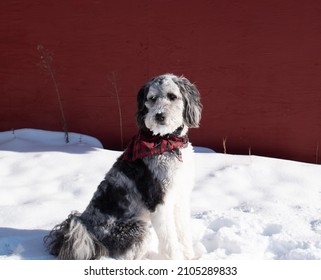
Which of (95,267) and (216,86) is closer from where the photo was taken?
(95,267)

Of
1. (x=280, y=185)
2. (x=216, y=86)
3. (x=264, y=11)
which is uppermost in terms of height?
(x=264, y=11)

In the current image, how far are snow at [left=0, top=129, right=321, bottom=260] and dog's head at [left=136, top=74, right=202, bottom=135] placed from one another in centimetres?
109

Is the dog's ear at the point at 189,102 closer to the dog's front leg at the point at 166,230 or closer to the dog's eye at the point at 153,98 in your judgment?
the dog's eye at the point at 153,98

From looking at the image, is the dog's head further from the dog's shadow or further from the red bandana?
the dog's shadow

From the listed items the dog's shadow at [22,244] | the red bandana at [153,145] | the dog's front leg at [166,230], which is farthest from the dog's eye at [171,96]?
the dog's shadow at [22,244]

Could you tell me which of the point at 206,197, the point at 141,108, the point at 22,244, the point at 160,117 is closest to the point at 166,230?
the point at 160,117

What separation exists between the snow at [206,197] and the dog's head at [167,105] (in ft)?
3.58

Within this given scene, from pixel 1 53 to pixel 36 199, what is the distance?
3.10 m

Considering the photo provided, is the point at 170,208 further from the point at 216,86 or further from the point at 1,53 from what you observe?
the point at 1,53

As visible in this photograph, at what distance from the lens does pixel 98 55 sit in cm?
711

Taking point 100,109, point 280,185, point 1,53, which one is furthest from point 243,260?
point 1,53

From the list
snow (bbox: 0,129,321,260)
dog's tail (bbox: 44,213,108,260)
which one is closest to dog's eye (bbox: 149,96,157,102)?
dog's tail (bbox: 44,213,108,260)

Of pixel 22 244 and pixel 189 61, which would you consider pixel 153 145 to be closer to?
pixel 22 244

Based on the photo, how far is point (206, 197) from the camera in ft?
17.4
